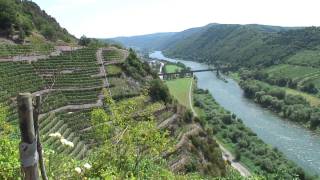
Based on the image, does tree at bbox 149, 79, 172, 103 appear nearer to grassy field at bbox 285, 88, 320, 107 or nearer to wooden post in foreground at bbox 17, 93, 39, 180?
wooden post in foreground at bbox 17, 93, 39, 180

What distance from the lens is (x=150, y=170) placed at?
16203 millimetres

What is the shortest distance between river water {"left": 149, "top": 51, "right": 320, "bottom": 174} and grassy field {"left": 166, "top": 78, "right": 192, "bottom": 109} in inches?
258

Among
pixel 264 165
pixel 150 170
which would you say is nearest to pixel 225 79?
pixel 264 165

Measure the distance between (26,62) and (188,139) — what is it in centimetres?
1738

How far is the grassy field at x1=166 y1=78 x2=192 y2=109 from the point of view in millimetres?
92688

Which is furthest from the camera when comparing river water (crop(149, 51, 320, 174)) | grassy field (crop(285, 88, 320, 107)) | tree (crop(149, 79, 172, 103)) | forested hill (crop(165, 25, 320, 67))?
forested hill (crop(165, 25, 320, 67))

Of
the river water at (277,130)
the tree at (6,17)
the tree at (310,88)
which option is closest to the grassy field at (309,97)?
the tree at (310,88)

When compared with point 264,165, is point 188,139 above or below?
above

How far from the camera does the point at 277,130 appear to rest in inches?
2852

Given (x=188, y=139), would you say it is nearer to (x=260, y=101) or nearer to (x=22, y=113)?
(x=22, y=113)

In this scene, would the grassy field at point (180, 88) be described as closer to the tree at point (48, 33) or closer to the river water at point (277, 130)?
the river water at point (277, 130)

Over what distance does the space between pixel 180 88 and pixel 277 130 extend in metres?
38.3

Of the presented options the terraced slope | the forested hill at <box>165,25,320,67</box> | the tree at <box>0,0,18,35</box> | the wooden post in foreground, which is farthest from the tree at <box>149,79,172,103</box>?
the forested hill at <box>165,25,320,67</box>

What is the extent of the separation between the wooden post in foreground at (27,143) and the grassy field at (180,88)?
8238 cm
